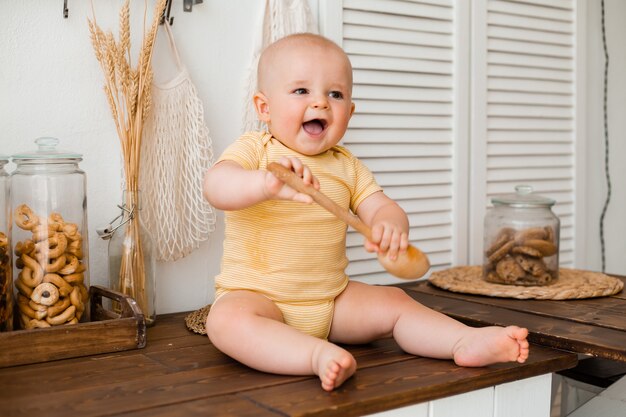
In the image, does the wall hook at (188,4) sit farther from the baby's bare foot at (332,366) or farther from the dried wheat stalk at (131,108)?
the baby's bare foot at (332,366)

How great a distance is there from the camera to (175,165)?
1665mm

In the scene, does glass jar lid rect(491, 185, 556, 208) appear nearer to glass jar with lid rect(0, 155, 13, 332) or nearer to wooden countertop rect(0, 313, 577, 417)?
wooden countertop rect(0, 313, 577, 417)

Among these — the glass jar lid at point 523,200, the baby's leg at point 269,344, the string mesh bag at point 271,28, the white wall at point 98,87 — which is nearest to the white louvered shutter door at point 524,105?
the glass jar lid at point 523,200

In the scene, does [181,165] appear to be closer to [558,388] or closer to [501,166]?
[501,166]

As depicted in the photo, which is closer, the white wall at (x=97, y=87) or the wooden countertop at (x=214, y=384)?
the wooden countertop at (x=214, y=384)

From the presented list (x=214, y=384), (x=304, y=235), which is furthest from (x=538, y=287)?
(x=214, y=384)

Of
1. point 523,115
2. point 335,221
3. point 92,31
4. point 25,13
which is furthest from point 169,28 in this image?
point 523,115

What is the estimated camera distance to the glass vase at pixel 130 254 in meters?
1.54

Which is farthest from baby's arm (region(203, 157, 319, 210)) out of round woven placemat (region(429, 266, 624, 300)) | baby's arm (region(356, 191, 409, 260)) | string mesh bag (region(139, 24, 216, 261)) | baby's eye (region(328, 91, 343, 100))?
round woven placemat (region(429, 266, 624, 300))

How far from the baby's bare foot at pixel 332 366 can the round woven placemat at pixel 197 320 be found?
43cm

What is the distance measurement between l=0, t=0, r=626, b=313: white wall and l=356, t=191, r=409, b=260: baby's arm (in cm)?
45

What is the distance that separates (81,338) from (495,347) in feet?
2.34

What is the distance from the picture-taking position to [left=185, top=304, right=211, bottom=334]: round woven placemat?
1522 millimetres

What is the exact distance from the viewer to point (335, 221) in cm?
143
